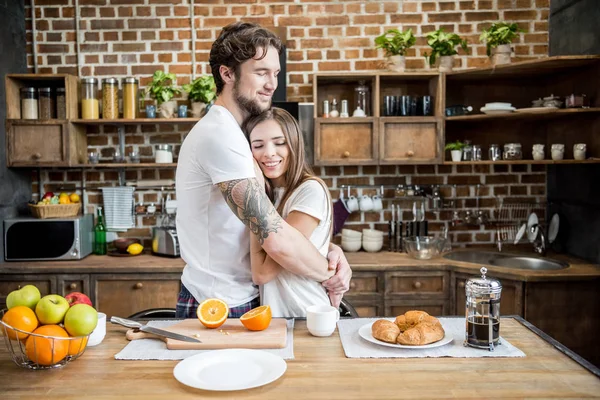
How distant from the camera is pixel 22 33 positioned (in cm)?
402

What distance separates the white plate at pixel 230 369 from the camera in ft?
4.35

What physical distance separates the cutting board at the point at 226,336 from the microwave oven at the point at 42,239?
2.18 m

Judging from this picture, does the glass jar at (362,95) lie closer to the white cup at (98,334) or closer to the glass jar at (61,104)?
the glass jar at (61,104)

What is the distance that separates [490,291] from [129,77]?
3217 millimetres

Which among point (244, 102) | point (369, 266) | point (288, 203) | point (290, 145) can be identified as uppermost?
point (244, 102)

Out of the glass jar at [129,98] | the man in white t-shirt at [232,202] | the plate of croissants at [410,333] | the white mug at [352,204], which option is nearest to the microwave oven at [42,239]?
the glass jar at [129,98]

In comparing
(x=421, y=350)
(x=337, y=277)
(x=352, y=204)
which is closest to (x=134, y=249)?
(x=352, y=204)

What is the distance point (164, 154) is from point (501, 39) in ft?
7.94

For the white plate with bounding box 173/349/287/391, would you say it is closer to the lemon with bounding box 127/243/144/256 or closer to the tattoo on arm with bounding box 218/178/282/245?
the tattoo on arm with bounding box 218/178/282/245

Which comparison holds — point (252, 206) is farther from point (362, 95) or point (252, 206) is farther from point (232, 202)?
point (362, 95)

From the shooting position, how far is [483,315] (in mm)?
1575

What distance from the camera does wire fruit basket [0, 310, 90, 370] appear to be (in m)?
1.40

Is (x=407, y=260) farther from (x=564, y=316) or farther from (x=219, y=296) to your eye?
(x=219, y=296)

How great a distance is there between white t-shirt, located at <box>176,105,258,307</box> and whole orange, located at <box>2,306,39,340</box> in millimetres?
605
